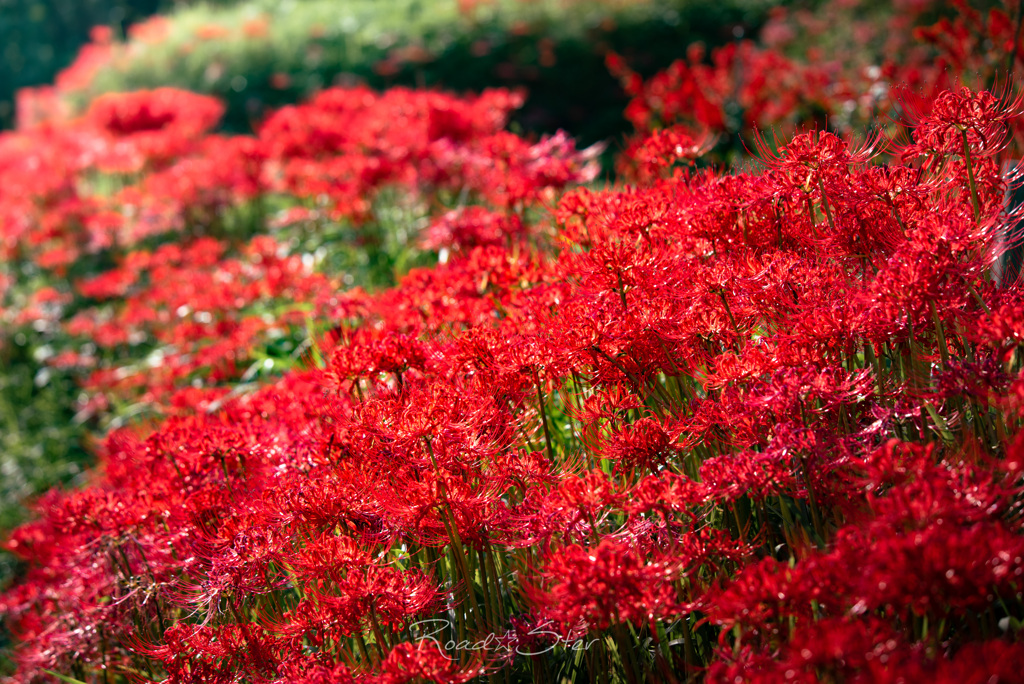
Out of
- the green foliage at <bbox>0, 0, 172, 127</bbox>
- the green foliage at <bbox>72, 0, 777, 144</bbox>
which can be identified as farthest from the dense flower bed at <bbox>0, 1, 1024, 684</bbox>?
the green foliage at <bbox>0, 0, 172, 127</bbox>

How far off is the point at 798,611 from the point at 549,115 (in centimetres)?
998

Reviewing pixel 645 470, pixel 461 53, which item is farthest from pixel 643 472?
pixel 461 53

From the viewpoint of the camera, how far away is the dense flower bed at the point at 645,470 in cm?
148

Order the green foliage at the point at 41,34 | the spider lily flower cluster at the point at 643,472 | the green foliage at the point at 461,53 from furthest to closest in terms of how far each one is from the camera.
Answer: the green foliage at the point at 41,34
the green foliage at the point at 461,53
the spider lily flower cluster at the point at 643,472

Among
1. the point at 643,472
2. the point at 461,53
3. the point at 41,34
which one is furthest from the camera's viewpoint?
the point at 41,34

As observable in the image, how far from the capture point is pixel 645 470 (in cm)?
204

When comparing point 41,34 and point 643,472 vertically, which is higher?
point 41,34

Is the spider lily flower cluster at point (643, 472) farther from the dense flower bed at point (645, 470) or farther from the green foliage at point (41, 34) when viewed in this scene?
the green foliage at point (41, 34)

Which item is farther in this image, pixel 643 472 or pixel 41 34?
pixel 41 34

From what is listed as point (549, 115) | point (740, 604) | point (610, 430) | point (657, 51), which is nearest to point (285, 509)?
point (610, 430)

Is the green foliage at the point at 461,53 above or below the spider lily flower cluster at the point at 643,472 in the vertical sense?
above

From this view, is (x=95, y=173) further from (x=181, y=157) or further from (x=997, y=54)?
(x=997, y=54)

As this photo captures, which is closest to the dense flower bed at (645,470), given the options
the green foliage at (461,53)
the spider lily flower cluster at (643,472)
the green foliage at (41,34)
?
the spider lily flower cluster at (643,472)

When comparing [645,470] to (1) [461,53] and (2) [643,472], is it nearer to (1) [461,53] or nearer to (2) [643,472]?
(2) [643,472]
